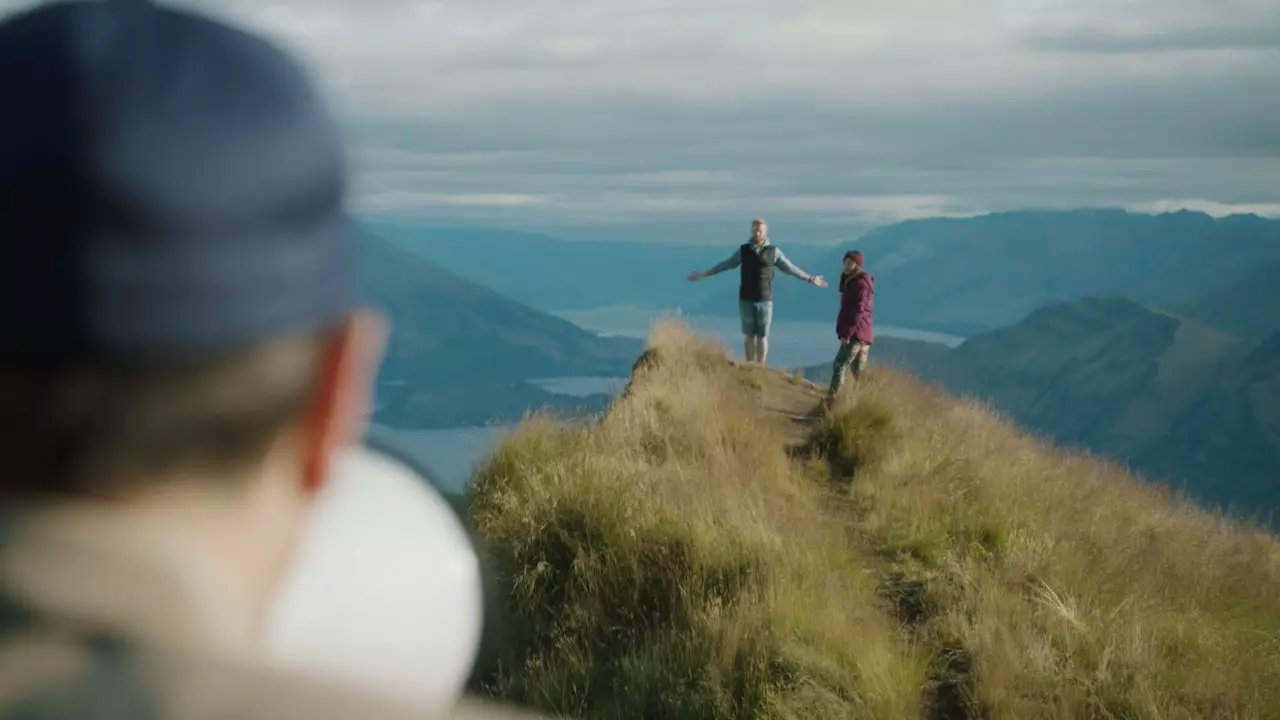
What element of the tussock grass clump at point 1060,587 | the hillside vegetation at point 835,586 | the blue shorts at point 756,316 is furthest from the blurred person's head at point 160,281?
the blue shorts at point 756,316

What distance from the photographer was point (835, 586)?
22.8 ft

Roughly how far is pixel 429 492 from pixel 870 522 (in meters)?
8.11

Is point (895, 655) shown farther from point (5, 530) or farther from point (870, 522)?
point (5, 530)

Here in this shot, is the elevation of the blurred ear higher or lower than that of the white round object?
higher

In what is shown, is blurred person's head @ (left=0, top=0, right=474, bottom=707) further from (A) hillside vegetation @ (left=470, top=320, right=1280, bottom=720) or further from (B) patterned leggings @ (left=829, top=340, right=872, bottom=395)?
(B) patterned leggings @ (left=829, top=340, right=872, bottom=395)

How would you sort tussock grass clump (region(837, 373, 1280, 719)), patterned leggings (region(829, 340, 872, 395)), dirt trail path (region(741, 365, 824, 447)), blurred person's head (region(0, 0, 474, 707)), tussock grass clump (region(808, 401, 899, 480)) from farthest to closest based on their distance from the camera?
patterned leggings (region(829, 340, 872, 395))
dirt trail path (region(741, 365, 824, 447))
tussock grass clump (region(808, 401, 899, 480))
tussock grass clump (region(837, 373, 1280, 719))
blurred person's head (region(0, 0, 474, 707))

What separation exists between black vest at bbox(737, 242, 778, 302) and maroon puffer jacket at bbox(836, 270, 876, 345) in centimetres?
90

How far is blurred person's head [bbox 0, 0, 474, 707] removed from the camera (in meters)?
0.75

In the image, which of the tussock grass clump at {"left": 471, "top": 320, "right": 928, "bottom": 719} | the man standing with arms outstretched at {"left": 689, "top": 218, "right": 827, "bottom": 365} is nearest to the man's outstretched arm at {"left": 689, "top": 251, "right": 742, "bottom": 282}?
the man standing with arms outstretched at {"left": 689, "top": 218, "right": 827, "bottom": 365}

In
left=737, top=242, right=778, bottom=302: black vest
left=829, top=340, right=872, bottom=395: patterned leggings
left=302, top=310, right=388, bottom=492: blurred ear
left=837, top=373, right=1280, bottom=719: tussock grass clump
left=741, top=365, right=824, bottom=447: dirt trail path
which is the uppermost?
left=302, top=310, right=388, bottom=492: blurred ear

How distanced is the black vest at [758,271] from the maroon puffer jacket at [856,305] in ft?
2.96

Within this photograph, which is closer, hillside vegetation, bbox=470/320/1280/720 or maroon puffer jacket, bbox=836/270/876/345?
hillside vegetation, bbox=470/320/1280/720

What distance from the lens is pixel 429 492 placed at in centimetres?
112

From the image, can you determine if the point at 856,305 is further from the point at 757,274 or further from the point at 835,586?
the point at 835,586
